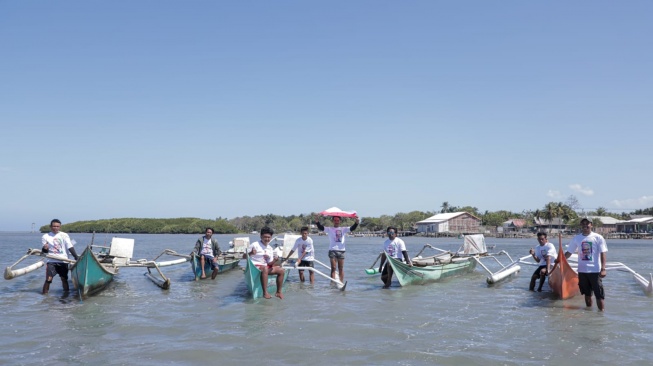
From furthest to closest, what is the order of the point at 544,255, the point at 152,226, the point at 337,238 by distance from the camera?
1. the point at 152,226
2. the point at 337,238
3. the point at 544,255

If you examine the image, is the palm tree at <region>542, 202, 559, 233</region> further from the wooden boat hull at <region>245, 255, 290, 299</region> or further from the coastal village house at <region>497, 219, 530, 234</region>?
the wooden boat hull at <region>245, 255, 290, 299</region>

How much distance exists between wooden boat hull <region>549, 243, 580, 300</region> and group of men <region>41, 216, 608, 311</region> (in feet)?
1.62

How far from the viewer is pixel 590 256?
9.79 metres

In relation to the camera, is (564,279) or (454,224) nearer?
(564,279)

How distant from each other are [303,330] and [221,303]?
3.43m

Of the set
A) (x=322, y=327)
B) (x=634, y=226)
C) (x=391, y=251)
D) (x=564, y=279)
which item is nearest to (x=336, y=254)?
(x=391, y=251)

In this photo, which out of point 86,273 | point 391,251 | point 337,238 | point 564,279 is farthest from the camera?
point 391,251

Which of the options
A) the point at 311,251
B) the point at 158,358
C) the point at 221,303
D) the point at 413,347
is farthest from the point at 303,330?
the point at 311,251

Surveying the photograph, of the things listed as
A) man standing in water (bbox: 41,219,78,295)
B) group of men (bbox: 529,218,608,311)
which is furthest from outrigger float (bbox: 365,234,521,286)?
man standing in water (bbox: 41,219,78,295)

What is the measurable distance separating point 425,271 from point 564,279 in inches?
164

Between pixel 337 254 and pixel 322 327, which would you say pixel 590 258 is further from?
pixel 337 254

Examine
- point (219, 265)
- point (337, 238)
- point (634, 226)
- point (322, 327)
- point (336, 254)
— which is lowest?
point (322, 327)

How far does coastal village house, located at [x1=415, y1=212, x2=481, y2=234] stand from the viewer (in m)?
97.9

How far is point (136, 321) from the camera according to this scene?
31.6 ft
